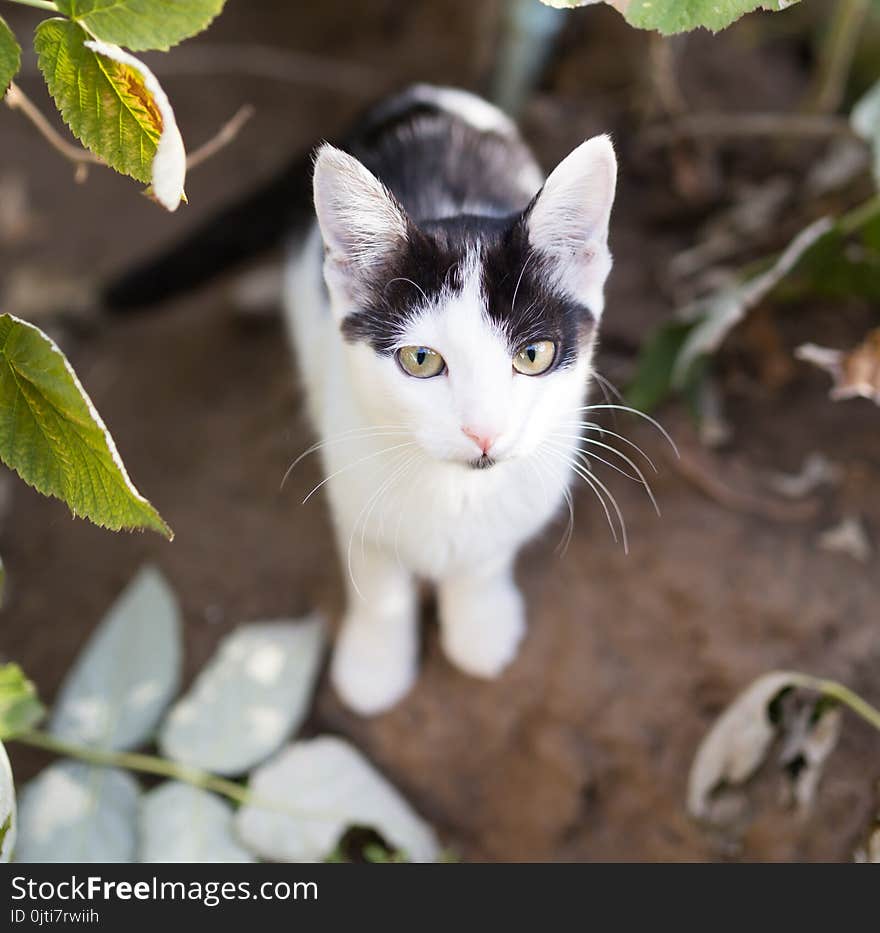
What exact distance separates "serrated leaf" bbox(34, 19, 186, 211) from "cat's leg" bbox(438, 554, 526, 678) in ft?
2.90

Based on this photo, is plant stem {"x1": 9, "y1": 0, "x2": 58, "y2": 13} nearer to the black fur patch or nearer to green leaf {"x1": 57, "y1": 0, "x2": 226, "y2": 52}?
green leaf {"x1": 57, "y1": 0, "x2": 226, "y2": 52}

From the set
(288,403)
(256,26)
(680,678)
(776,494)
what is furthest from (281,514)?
(256,26)

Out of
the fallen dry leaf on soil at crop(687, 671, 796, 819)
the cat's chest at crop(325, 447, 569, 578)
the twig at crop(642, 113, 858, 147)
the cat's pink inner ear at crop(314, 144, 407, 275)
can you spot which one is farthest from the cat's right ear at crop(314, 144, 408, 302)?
the twig at crop(642, 113, 858, 147)

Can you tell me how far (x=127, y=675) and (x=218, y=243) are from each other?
97 centimetres

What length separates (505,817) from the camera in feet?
5.77

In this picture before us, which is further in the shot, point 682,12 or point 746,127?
point 746,127

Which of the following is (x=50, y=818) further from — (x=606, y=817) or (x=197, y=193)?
(x=197, y=193)

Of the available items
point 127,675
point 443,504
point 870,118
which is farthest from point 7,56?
point 870,118

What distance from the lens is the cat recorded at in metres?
1.18

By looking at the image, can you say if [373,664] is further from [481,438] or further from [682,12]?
[682,12]

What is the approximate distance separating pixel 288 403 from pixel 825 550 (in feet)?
3.83

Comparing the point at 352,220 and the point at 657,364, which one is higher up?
the point at 352,220

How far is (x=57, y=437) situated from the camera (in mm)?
1059

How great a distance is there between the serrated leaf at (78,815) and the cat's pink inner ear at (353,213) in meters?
0.95
